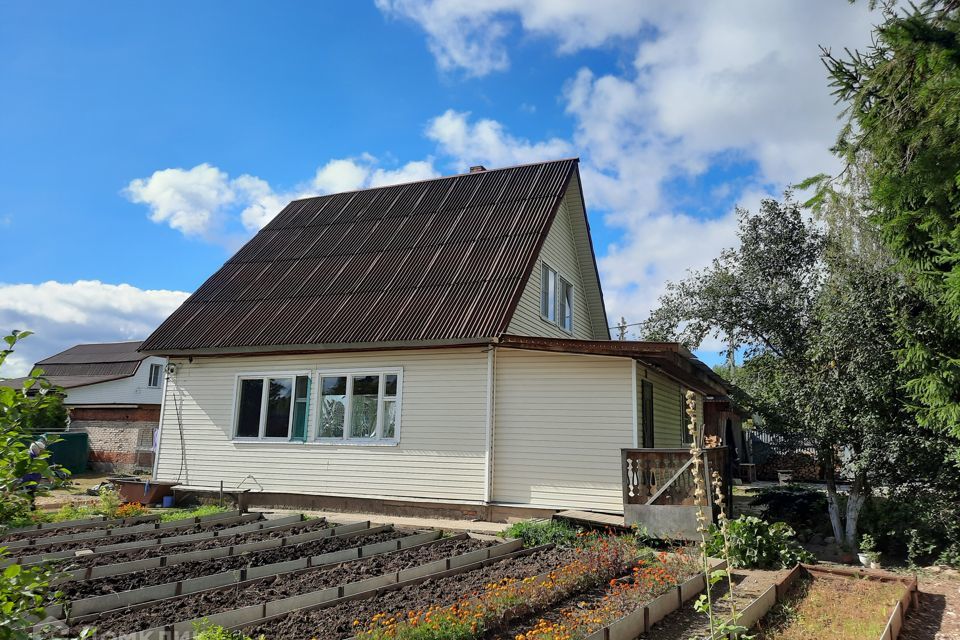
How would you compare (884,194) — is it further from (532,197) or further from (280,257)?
(280,257)

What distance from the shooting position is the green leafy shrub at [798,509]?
42.4 ft

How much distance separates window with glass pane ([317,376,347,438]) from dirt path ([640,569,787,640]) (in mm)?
8546

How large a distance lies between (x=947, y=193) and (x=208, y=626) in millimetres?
9653

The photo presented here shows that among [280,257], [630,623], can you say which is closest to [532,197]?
[280,257]

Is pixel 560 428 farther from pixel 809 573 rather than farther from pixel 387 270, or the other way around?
pixel 387 270

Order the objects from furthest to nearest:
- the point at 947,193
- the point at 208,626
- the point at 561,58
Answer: the point at 561,58
the point at 947,193
the point at 208,626

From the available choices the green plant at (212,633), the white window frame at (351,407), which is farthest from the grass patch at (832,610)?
the white window frame at (351,407)

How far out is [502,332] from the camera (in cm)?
1179

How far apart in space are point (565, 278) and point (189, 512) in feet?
35.5

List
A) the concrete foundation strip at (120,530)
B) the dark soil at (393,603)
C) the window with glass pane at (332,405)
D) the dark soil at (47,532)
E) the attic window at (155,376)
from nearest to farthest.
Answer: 1. the dark soil at (393,603)
2. the concrete foundation strip at (120,530)
3. the dark soil at (47,532)
4. the window with glass pane at (332,405)
5. the attic window at (155,376)

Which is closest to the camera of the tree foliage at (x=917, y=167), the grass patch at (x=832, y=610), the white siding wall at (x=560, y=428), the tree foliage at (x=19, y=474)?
the tree foliage at (x=19, y=474)

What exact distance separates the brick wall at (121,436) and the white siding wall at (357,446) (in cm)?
844

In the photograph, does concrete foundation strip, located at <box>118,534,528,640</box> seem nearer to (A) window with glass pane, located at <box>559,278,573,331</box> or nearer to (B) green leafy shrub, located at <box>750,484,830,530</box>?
(B) green leafy shrub, located at <box>750,484,830,530</box>

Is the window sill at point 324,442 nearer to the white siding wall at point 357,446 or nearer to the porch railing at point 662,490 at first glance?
the white siding wall at point 357,446
